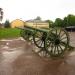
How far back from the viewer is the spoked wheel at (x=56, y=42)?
11.5 meters

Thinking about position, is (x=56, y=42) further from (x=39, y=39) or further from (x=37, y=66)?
(x=39, y=39)

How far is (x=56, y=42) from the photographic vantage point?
11.8 meters

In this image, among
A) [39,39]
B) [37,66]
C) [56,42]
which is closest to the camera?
[37,66]

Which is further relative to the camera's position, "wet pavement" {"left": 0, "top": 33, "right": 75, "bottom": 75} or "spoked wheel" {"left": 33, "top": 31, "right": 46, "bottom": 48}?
"spoked wheel" {"left": 33, "top": 31, "right": 46, "bottom": 48}

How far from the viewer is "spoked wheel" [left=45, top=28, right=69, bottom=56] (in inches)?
452

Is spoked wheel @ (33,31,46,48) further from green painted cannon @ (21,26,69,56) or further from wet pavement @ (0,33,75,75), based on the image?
wet pavement @ (0,33,75,75)

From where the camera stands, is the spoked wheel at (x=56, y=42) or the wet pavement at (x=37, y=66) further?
the spoked wheel at (x=56, y=42)

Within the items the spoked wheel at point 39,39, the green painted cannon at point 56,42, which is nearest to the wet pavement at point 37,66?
the green painted cannon at point 56,42

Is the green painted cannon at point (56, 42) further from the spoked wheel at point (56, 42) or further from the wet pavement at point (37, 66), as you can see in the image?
the wet pavement at point (37, 66)

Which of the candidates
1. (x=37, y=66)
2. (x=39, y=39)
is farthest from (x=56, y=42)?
(x=39, y=39)

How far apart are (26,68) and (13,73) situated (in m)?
0.88

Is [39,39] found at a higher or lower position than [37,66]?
higher

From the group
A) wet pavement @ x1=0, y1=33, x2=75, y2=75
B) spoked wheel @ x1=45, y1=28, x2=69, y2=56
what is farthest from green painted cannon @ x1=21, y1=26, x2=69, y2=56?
wet pavement @ x1=0, y1=33, x2=75, y2=75

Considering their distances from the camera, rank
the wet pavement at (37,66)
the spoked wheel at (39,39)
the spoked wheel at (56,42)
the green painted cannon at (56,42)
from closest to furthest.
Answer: the wet pavement at (37,66) → the green painted cannon at (56,42) → the spoked wheel at (56,42) → the spoked wheel at (39,39)
